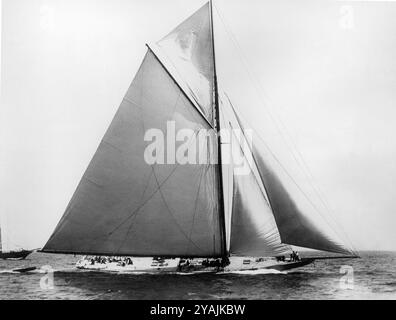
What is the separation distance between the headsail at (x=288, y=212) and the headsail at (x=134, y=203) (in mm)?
2417

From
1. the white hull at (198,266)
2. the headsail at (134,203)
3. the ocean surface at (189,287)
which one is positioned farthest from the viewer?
the white hull at (198,266)

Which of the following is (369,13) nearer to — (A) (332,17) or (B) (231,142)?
(A) (332,17)

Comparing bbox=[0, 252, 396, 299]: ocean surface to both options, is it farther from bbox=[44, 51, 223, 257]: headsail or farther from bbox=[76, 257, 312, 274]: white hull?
bbox=[44, 51, 223, 257]: headsail

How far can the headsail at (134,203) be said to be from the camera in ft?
47.2

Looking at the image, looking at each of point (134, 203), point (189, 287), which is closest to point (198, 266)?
point (189, 287)

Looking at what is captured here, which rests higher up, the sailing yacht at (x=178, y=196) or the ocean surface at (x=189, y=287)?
the sailing yacht at (x=178, y=196)

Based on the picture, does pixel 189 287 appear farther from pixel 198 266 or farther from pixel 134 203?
pixel 134 203

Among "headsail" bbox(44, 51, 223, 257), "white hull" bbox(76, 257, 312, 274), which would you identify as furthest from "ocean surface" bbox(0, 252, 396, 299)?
"headsail" bbox(44, 51, 223, 257)

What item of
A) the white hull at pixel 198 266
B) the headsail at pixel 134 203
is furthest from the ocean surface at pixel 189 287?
the headsail at pixel 134 203

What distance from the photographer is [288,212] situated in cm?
1440

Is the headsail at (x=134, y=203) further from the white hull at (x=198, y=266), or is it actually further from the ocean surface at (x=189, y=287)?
the ocean surface at (x=189, y=287)

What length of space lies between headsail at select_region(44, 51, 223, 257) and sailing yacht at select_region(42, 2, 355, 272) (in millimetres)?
34
